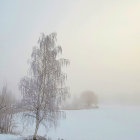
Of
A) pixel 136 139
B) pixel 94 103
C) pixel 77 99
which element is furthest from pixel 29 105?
pixel 77 99

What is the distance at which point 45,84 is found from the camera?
39.6ft

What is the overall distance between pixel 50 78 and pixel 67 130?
921cm

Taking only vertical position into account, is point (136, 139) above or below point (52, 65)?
below

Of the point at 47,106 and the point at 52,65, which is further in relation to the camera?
the point at 52,65

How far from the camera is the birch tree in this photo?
11547mm

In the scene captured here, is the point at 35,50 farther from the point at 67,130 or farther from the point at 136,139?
the point at 136,139

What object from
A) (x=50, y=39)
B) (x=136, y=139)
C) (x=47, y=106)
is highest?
(x=50, y=39)

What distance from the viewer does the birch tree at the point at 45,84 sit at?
37.9 feet

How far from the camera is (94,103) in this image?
152ft

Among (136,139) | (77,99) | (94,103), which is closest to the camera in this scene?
(136,139)

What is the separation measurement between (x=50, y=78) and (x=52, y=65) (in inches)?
40.1

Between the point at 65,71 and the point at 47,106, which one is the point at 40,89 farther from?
the point at 65,71

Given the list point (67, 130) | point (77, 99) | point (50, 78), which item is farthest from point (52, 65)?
point (77, 99)

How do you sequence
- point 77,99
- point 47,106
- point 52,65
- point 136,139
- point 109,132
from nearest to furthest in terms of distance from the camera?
A: point 47,106, point 52,65, point 136,139, point 109,132, point 77,99
